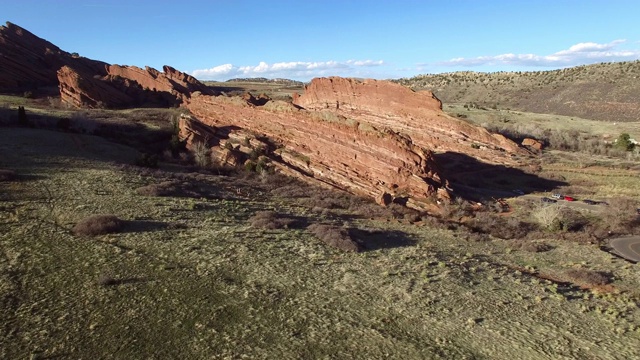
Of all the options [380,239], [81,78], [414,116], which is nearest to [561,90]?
[414,116]

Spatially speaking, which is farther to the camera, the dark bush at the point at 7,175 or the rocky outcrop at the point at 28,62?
the rocky outcrop at the point at 28,62

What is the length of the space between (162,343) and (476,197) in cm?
2773

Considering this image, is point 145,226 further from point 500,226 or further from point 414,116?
point 414,116

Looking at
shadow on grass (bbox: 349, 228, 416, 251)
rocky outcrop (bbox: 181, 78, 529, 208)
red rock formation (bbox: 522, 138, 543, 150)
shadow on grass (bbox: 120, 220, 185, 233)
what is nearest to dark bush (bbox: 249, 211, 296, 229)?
shadow on grass (bbox: 349, 228, 416, 251)

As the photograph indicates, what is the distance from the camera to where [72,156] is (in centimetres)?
2942

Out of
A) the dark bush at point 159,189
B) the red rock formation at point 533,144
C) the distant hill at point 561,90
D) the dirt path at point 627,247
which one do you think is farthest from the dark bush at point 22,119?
the distant hill at point 561,90

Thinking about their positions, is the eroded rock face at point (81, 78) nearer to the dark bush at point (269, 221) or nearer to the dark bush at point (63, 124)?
the dark bush at point (63, 124)

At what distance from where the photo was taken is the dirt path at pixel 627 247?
73.5ft

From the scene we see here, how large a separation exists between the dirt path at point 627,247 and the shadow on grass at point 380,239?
11525 millimetres

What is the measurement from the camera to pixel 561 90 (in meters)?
91.0

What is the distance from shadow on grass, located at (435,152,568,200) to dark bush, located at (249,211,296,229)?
1713cm

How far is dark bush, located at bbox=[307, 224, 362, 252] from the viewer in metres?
18.8

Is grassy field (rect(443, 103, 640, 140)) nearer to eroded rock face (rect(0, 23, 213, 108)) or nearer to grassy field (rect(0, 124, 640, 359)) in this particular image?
eroded rock face (rect(0, 23, 213, 108))

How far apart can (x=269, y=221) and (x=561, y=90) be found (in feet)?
298
